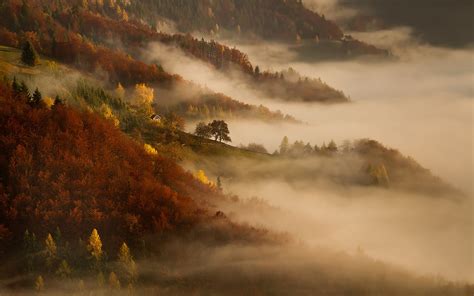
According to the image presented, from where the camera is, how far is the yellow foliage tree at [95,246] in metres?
74.2

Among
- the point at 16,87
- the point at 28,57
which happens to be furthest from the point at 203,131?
the point at 16,87

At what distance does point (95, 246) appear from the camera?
74875 mm

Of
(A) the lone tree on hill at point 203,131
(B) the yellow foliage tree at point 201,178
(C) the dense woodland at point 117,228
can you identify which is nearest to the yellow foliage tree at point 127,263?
(C) the dense woodland at point 117,228

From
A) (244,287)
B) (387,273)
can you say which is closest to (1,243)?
(244,287)

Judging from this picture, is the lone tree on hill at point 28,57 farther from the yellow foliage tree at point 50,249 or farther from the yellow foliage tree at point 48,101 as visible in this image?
the yellow foliage tree at point 50,249

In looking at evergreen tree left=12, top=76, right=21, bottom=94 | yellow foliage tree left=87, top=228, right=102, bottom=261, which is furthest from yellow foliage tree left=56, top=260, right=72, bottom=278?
evergreen tree left=12, top=76, right=21, bottom=94

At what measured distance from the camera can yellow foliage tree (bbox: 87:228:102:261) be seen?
7419 centimetres

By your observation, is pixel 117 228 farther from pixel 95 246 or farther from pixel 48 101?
pixel 48 101

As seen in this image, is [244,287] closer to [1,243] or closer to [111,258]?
[111,258]

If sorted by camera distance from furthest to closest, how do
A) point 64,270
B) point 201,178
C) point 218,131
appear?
point 218,131
point 201,178
point 64,270

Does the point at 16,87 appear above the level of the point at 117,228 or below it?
above

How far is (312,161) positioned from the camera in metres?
179

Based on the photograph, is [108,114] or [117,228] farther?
[108,114]

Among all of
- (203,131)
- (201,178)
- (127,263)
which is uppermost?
(203,131)
